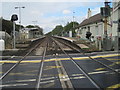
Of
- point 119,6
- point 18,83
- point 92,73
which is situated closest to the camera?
point 18,83

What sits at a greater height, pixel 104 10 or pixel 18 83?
pixel 104 10

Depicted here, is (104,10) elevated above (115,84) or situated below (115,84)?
above

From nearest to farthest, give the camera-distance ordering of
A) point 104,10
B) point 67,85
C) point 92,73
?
point 67,85, point 92,73, point 104,10

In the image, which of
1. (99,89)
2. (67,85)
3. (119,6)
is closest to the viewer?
(99,89)

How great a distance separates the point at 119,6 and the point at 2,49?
15.7 meters

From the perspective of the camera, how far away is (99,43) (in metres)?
18.8

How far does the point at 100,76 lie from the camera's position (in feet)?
25.1

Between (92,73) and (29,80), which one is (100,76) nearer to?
(92,73)

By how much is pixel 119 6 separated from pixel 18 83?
2147 centimetres

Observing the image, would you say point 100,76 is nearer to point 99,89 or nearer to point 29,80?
point 99,89

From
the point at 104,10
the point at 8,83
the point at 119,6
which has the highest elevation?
the point at 119,6

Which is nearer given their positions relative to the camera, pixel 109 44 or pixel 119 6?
pixel 109 44

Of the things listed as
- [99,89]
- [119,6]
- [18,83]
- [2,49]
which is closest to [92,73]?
[99,89]

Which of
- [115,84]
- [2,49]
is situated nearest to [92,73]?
[115,84]
